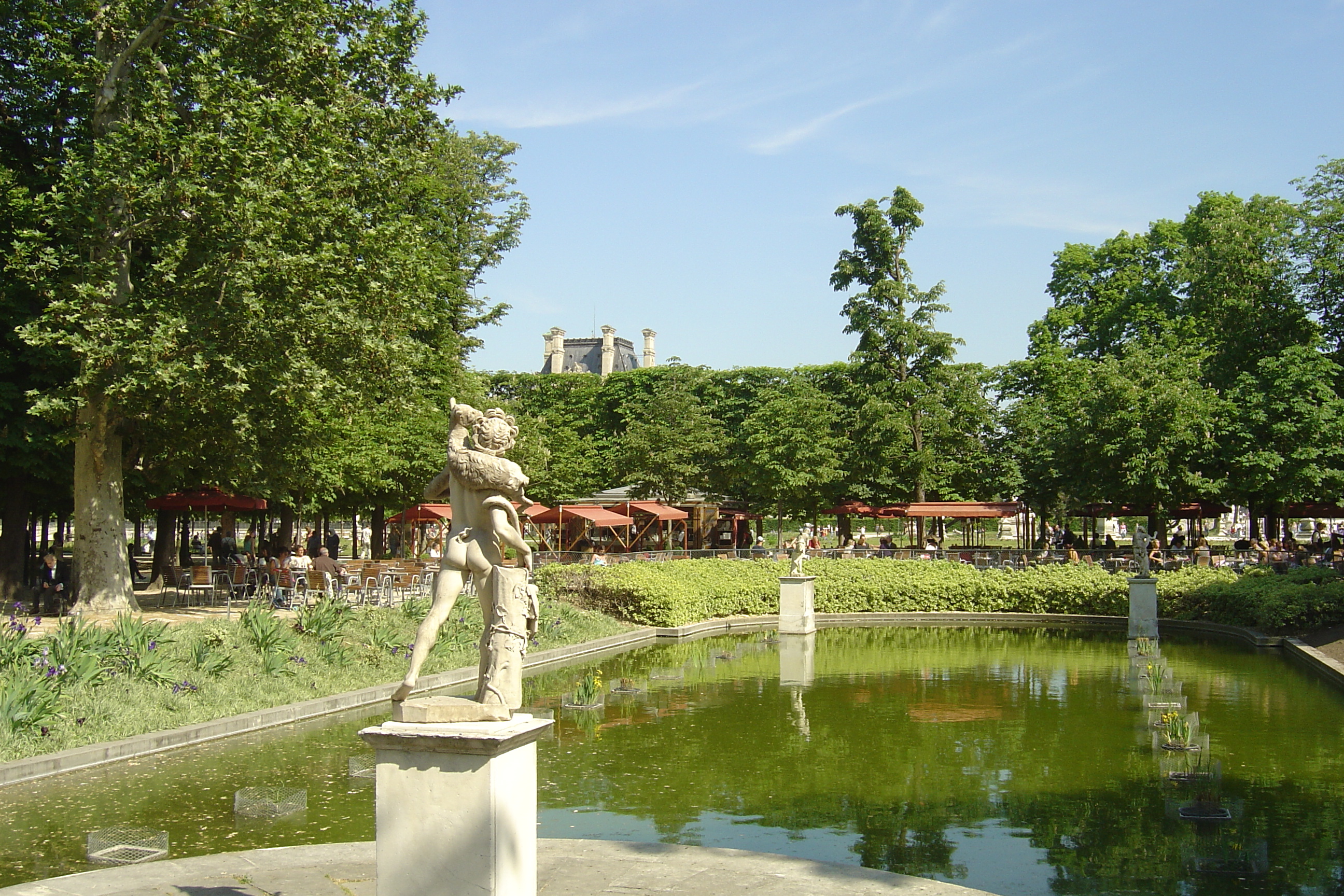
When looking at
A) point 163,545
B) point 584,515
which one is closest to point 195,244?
point 163,545

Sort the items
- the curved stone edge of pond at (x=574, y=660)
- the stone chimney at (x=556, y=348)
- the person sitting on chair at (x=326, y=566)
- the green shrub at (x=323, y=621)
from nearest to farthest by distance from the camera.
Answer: the curved stone edge of pond at (x=574, y=660)
the green shrub at (x=323, y=621)
the person sitting on chair at (x=326, y=566)
the stone chimney at (x=556, y=348)

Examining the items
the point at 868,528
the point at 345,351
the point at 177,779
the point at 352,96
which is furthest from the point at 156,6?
the point at 868,528

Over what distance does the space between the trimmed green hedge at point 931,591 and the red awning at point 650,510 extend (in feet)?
30.7

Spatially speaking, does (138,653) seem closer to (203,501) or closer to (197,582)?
(197,582)

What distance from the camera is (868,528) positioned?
79250 millimetres

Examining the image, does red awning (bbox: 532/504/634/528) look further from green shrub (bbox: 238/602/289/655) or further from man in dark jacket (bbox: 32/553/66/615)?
green shrub (bbox: 238/602/289/655)

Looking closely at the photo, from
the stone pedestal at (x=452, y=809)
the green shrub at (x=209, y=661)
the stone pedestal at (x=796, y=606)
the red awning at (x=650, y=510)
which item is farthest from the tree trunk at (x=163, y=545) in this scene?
the stone pedestal at (x=452, y=809)

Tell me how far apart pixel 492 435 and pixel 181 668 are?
8.98 metres

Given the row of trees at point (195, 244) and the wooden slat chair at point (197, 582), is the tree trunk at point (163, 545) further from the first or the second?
the row of trees at point (195, 244)

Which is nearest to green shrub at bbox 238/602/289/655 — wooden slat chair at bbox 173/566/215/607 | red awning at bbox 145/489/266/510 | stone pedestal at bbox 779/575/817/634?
wooden slat chair at bbox 173/566/215/607

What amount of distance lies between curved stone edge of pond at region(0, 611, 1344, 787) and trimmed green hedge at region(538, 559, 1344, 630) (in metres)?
0.35

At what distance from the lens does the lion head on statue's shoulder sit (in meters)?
6.43

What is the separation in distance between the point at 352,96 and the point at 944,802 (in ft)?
55.2

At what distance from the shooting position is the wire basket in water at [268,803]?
9148 millimetres
